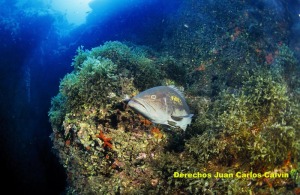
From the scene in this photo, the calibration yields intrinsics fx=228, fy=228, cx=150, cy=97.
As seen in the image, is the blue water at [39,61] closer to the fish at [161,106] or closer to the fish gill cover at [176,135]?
the fish gill cover at [176,135]

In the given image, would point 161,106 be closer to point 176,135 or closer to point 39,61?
point 176,135

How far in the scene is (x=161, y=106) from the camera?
3.17 m

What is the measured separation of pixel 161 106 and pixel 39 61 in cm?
1571

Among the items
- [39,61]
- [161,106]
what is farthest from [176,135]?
[39,61]

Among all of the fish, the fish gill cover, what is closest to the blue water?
the fish gill cover

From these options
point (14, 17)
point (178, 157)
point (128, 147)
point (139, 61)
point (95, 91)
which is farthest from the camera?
point (14, 17)

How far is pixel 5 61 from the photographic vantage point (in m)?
14.0

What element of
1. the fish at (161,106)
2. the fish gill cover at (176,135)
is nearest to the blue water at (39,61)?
the fish gill cover at (176,135)

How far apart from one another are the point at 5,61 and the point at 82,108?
1231cm

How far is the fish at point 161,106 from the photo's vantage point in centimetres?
302

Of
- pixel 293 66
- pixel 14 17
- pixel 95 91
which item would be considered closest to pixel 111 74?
pixel 95 91

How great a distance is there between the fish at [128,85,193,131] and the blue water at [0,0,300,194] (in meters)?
7.15

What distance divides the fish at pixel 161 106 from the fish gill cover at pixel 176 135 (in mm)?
603

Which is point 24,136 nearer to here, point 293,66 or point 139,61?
point 139,61
